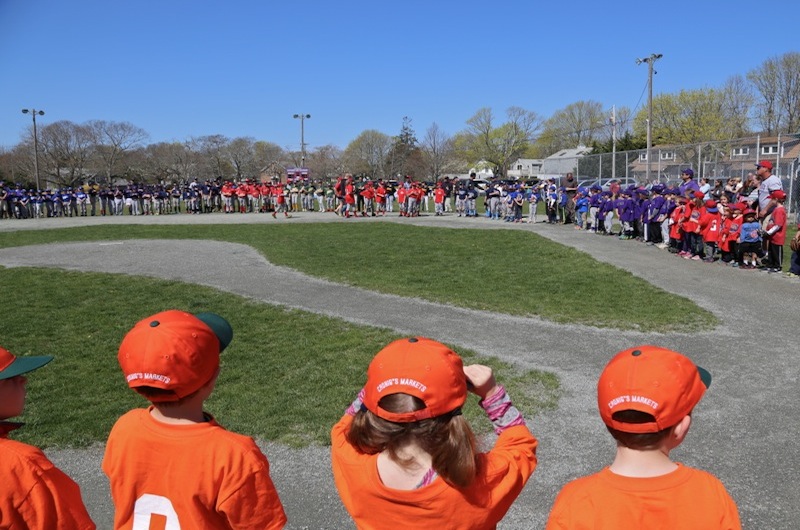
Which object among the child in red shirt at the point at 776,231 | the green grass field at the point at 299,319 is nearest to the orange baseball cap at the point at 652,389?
the green grass field at the point at 299,319

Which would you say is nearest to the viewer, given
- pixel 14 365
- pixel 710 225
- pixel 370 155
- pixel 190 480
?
pixel 190 480

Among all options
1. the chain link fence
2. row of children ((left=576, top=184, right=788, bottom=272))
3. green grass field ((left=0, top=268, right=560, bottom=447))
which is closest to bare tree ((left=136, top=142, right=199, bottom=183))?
the chain link fence

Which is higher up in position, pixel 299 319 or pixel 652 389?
pixel 652 389

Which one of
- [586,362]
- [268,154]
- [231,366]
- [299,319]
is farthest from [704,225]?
[268,154]

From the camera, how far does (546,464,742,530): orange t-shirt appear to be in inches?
83.8

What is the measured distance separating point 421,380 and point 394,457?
338 millimetres

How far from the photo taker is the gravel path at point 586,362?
4570mm

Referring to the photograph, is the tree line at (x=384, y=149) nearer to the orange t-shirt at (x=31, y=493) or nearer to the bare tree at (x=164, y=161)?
the bare tree at (x=164, y=161)

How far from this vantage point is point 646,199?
64.0ft

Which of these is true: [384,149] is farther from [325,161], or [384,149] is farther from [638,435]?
[638,435]

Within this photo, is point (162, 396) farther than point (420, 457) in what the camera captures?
Yes

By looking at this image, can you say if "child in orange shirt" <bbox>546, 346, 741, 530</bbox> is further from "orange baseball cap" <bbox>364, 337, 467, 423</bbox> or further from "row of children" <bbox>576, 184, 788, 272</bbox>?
"row of children" <bbox>576, 184, 788, 272</bbox>

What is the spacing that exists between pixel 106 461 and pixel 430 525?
4.58 feet

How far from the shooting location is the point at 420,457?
7.59 feet
